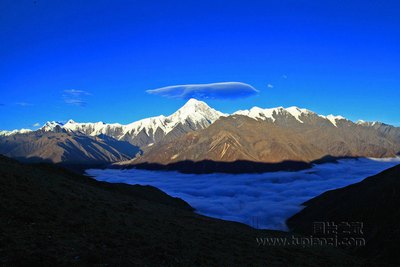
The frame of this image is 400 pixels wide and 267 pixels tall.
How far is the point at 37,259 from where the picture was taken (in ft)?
73.8

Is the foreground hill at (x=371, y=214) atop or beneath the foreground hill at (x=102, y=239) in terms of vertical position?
beneath

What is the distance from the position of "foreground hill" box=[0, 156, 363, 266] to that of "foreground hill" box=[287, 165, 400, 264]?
44.4ft

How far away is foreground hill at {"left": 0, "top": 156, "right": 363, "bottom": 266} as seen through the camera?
81.6ft

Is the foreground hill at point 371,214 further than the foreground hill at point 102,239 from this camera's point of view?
Yes

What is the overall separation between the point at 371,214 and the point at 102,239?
75.8 metres

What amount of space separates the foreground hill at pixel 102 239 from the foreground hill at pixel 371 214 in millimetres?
13529

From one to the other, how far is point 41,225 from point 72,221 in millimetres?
4219

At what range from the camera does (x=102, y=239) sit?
30.7 m

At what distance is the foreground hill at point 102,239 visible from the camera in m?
24.9

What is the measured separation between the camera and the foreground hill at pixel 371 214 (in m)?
56.6

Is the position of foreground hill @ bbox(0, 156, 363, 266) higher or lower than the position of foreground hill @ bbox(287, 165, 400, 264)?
higher

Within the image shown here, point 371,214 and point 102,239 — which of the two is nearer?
point 102,239

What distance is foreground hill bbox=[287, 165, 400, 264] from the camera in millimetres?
56625

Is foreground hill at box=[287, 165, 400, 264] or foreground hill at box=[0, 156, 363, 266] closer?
foreground hill at box=[0, 156, 363, 266]
